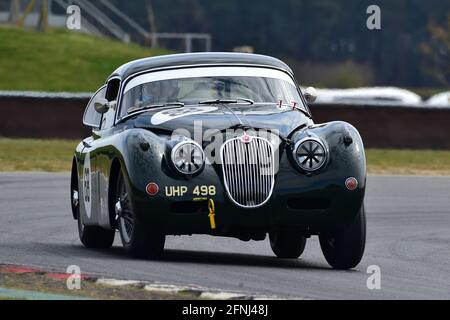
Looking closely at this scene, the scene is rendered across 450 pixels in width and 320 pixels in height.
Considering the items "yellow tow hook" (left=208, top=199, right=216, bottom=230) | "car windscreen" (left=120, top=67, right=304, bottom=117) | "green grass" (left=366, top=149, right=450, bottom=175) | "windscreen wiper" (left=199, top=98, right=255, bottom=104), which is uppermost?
"car windscreen" (left=120, top=67, right=304, bottom=117)

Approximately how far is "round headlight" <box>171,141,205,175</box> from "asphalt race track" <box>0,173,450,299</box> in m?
0.67

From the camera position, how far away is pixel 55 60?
138 ft

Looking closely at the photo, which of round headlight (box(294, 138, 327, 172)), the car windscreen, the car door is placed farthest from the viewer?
the car windscreen

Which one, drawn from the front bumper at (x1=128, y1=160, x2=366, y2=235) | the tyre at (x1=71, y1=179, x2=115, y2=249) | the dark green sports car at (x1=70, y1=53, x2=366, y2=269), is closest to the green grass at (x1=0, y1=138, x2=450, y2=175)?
the tyre at (x1=71, y1=179, x2=115, y2=249)

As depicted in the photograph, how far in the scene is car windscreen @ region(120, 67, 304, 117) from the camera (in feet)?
34.3

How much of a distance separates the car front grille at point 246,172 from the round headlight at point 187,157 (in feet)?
0.54

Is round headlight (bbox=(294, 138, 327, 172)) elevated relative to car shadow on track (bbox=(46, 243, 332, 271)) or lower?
elevated

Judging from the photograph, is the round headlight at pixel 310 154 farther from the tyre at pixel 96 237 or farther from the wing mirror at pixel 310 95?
the tyre at pixel 96 237

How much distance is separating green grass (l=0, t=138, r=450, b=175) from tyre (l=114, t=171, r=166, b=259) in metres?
12.4

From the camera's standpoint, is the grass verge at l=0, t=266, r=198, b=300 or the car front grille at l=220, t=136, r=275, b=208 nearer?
the grass verge at l=0, t=266, r=198, b=300

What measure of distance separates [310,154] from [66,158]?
15.1 m

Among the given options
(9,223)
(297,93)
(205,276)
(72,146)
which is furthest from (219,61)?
(72,146)

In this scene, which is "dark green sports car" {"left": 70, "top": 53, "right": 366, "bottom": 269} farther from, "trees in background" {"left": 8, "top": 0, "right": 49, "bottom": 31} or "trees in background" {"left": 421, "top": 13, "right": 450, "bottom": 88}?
"trees in background" {"left": 421, "top": 13, "right": 450, "bottom": 88}

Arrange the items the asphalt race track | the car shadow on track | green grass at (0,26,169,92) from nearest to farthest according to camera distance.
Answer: the asphalt race track → the car shadow on track → green grass at (0,26,169,92)
